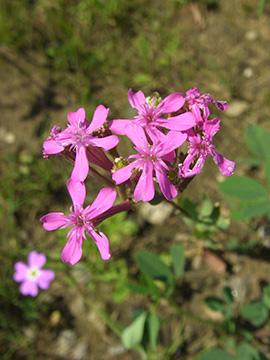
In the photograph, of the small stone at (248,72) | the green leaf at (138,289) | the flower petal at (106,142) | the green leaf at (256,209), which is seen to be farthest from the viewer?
the small stone at (248,72)

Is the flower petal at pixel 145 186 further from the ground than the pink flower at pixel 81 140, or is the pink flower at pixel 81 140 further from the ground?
the pink flower at pixel 81 140

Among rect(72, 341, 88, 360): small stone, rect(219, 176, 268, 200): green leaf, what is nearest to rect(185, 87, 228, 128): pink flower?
rect(219, 176, 268, 200): green leaf

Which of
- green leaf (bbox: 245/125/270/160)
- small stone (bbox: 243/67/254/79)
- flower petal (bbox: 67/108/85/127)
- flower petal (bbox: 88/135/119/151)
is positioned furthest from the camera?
small stone (bbox: 243/67/254/79)

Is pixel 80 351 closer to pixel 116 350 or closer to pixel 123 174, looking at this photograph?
pixel 116 350

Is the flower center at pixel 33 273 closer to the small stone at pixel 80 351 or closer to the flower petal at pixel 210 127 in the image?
the small stone at pixel 80 351

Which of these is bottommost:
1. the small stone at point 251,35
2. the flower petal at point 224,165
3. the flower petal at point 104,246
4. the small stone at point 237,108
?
the small stone at point 237,108

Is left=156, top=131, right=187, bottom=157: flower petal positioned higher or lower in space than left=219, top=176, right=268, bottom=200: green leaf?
higher

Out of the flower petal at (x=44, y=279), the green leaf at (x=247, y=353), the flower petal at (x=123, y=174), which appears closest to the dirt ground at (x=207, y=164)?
the flower petal at (x=44, y=279)

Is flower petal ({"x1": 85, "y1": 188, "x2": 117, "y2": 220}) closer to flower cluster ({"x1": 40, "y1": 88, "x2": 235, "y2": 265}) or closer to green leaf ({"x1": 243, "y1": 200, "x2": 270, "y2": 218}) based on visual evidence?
flower cluster ({"x1": 40, "y1": 88, "x2": 235, "y2": 265})
